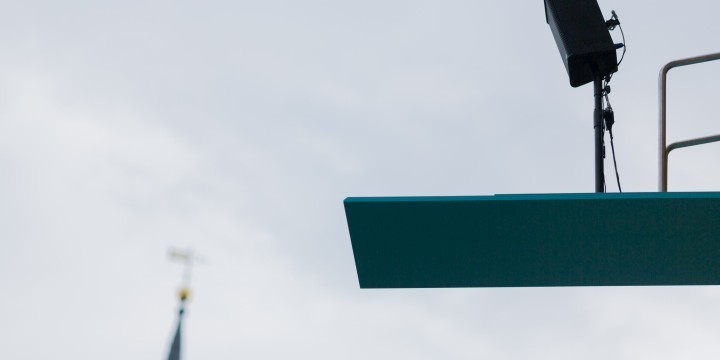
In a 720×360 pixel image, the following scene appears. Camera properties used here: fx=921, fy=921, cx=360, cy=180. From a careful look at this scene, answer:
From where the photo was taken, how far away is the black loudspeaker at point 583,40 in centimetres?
445

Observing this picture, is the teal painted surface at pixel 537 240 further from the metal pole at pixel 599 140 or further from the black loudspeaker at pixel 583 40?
the black loudspeaker at pixel 583 40

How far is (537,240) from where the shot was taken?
133 inches

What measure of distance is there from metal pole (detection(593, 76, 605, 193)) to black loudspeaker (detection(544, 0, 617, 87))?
7 cm

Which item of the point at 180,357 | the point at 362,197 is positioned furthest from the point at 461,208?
the point at 180,357

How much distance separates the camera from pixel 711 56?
12.7 feet

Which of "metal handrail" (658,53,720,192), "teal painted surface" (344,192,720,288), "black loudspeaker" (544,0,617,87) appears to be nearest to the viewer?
"teal painted surface" (344,192,720,288)

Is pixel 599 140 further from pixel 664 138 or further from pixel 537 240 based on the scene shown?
pixel 537 240

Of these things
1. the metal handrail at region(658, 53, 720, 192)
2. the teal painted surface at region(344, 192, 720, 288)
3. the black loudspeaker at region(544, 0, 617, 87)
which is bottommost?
the teal painted surface at region(344, 192, 720, 288)

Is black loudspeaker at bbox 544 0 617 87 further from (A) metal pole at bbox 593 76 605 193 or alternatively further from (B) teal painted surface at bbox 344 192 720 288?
(B) teal painted surface at bbox 344 192 720 288

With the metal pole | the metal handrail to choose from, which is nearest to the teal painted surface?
the metal handrail

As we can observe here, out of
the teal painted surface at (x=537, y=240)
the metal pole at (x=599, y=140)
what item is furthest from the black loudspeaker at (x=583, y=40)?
the teal painted surface at (x=537, y=240)

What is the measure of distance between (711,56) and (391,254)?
1.61 metres

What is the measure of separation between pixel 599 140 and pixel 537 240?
119cm

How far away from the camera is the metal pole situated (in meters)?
4.16
